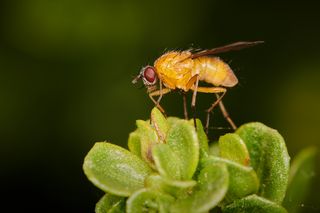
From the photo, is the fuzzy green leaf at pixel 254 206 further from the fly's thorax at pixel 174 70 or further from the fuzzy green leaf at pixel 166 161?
the fly's thorax at pixel 174 70

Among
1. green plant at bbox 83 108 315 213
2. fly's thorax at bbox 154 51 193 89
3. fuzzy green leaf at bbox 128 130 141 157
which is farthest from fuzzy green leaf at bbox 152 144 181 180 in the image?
fly's thorax at bbox 154 51 193 89

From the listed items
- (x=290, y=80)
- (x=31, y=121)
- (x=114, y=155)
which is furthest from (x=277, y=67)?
(x=114, y=155)

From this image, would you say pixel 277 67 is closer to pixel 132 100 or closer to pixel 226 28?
pixel 226 28

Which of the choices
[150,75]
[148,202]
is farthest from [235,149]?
[150,75]

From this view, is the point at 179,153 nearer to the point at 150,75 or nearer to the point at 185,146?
the point at 185,146

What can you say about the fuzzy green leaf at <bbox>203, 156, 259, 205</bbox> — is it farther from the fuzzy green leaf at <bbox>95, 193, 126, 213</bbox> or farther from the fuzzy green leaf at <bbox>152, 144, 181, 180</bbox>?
the fuzzy green leaf at <bbox>95, 193, 126, 213</bbox>

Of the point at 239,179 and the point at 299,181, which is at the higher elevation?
the point at 239,179
